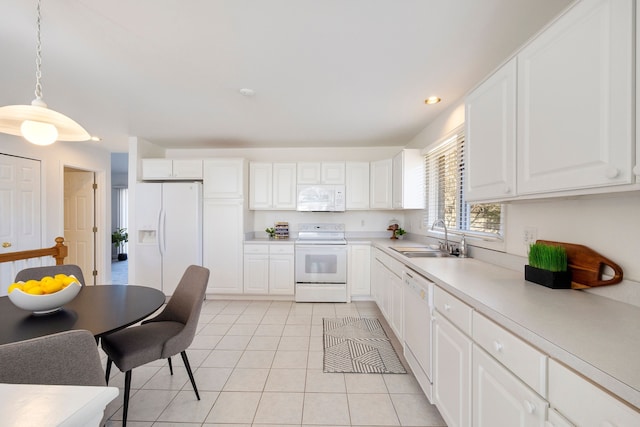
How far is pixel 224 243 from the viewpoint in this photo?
151 inches

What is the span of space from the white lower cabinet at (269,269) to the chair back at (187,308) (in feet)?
5.86

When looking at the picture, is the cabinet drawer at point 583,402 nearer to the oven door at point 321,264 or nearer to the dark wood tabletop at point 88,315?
the dark wood tabletop at point 88,315

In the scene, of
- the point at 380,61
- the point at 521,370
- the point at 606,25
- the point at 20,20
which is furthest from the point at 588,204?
the point at 20,20

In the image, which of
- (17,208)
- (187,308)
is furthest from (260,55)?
(17,208)

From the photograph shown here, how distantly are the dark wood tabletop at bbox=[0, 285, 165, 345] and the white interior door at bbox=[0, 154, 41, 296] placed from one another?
240cm

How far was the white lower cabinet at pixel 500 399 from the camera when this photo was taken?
86 centimetres

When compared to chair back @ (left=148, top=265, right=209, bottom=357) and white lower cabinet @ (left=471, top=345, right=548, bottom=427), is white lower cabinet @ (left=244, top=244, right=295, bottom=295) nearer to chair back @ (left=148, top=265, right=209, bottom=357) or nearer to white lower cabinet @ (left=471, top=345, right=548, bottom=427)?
chair back @ (left=148, top=265, right=209, bottom=357)

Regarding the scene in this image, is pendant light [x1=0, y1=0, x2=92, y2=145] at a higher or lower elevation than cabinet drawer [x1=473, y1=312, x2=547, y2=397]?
higher

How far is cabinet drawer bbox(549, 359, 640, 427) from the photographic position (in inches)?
24.8

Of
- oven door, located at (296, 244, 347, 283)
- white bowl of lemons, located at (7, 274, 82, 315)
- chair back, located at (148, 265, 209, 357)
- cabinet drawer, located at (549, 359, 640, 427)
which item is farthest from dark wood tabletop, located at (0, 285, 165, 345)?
oven door, located at (296, 244, 347, 283)

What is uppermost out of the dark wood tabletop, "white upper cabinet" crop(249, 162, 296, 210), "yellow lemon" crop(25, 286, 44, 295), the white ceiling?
the white ceiling

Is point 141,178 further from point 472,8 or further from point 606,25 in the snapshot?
point 606,25

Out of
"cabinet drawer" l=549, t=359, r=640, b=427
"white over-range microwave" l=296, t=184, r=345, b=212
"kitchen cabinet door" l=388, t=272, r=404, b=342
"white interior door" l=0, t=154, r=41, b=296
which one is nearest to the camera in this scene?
"cabinet drawer" l=549, t=359, r=640, b=427

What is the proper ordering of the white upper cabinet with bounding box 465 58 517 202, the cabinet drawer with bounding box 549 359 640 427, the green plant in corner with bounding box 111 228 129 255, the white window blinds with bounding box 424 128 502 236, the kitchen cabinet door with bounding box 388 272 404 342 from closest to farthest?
the cabinet drawer with bounding box 549 359 640 427, the white upper cabinet with bounding box 465 58 517 202, the white window blinds with bounding box 424 128 502 236, the kitchen cabinet door with bounding box 388 272 404 342, the green plant in corner with bounding box 111 228 129 255
